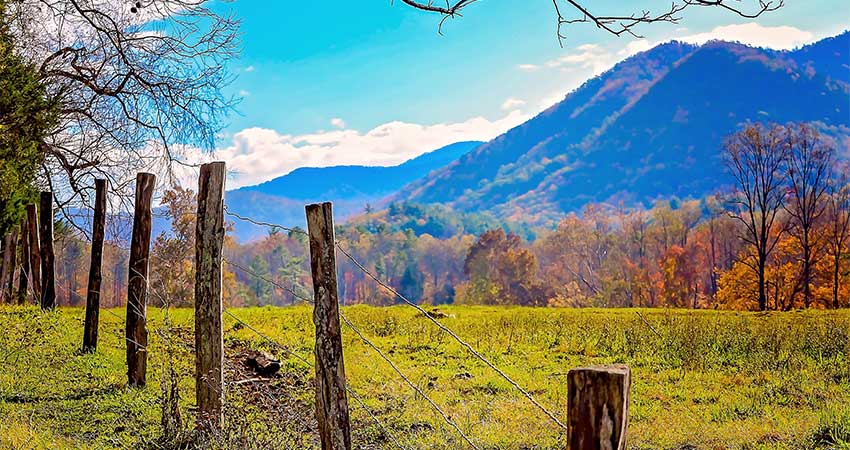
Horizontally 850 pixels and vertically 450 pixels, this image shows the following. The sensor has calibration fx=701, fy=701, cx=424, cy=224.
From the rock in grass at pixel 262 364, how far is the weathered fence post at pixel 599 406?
334 inches

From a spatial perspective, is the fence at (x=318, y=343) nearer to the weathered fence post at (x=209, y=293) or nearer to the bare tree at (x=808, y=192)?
the weathered fence post at (x=209, y=293)

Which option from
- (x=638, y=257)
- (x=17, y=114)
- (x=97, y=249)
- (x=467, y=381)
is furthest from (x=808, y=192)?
(x=97, y=249)

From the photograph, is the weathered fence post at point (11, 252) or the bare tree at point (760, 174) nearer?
the weathered fence post at point (11, 252)

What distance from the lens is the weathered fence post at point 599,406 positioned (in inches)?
111

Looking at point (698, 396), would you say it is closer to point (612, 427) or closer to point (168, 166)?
point (612, 427)

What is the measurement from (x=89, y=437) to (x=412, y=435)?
3374mm

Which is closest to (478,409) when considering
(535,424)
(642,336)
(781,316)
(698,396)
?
(535,424)

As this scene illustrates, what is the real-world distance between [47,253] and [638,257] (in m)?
75.5

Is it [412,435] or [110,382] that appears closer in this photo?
[412,435]

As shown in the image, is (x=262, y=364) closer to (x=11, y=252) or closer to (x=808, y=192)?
(x=11, y=252)

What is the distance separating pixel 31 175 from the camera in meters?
16.7

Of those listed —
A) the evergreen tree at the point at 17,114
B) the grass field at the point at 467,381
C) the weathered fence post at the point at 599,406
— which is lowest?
the grass field at the point at 467,381

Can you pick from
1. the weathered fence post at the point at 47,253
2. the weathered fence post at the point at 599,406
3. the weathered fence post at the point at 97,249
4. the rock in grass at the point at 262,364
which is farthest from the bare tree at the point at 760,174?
the weathered fence post at the point at 599,406

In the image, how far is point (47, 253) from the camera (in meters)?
15.4
